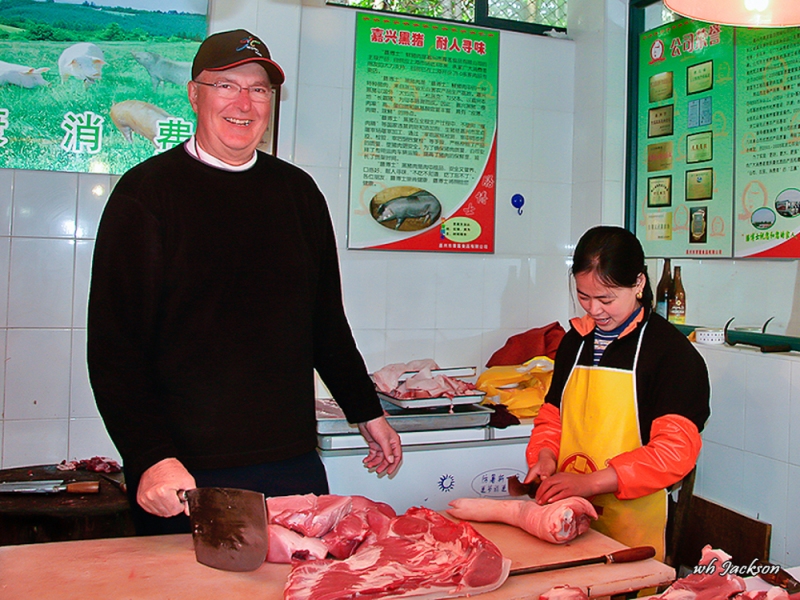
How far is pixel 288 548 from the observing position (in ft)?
5.15

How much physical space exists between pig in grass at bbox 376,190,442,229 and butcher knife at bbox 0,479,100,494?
168cm

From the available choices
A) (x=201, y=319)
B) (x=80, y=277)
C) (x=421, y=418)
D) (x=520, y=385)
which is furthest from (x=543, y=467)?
(x=80, y=277)

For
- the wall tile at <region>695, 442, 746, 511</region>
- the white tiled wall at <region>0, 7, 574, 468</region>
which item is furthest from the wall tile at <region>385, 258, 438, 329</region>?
the wall tile at <region>695, 442, 746, 511</region>

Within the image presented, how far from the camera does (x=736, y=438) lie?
2.73m

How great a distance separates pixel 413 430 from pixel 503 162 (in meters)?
1.51

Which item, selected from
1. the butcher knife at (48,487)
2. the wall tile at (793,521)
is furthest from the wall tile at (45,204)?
the wall tile at (793,521)

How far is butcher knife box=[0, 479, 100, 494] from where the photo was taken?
7.95 ft

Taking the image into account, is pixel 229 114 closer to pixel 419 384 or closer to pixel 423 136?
pixel 419 384

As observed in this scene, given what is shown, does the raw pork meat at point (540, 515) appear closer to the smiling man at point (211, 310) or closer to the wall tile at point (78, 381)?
the smiling man at point (211, 310)

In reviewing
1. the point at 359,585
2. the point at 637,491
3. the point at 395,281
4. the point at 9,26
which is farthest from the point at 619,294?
the point at 9,26

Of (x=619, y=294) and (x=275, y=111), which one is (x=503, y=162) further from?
(x=619, y=294)

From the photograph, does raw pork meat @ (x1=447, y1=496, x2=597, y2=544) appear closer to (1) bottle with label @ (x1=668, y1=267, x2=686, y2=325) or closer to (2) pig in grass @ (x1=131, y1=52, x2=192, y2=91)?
(1) bottle with label @ (x1=668, y1=267, x2=686, y2=325)

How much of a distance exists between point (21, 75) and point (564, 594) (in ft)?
9.01

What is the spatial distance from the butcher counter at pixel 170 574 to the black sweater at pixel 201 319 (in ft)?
0.62
